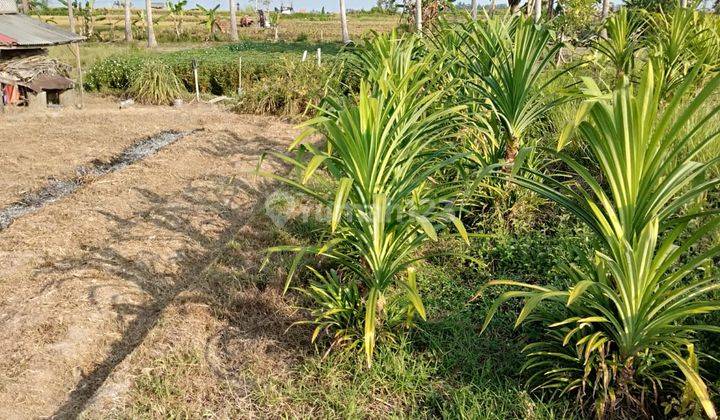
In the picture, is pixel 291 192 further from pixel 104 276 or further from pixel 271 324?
pixel 271 324

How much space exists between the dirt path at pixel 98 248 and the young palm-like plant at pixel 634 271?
2069 mm

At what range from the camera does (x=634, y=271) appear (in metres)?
1.92

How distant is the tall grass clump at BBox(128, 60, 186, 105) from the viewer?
1193 centimetres

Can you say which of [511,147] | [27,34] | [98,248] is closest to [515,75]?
[511,147]

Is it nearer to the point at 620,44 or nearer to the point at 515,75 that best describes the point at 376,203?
the point at 515,75

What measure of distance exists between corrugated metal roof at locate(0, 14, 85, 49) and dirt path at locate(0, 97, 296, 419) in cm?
300

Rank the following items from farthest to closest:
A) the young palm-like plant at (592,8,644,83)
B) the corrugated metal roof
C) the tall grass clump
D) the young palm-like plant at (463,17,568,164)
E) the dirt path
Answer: the tall grass clump, the corrugated metal roof, the young palm-like plant at (592,8,644,83), the young palm-like plant at (463,17,568,164), the dirt path

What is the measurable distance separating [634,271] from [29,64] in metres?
12.2

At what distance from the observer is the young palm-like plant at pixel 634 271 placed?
1854 mm

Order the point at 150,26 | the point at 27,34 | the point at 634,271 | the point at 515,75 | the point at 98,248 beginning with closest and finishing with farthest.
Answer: the point at 634,271 → the point at 515,75 → the point at 98,248 → the point at 27,34 → the point at 150,26

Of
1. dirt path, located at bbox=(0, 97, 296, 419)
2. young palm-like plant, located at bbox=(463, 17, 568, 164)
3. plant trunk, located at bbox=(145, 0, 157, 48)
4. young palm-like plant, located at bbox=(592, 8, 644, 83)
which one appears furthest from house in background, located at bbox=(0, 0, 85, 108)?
plant trunk, located at bbox=(145, 0, 157, 48)

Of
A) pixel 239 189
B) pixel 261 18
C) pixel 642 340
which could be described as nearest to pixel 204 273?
pixel 239 189

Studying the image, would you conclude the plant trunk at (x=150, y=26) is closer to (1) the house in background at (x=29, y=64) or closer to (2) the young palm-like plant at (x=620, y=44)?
(1) the house in background at (x=29, y=64)

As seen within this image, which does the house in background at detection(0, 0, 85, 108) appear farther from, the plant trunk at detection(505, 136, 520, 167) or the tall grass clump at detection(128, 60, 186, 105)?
the plant trunk at detection(505, 136, 520, 167)
